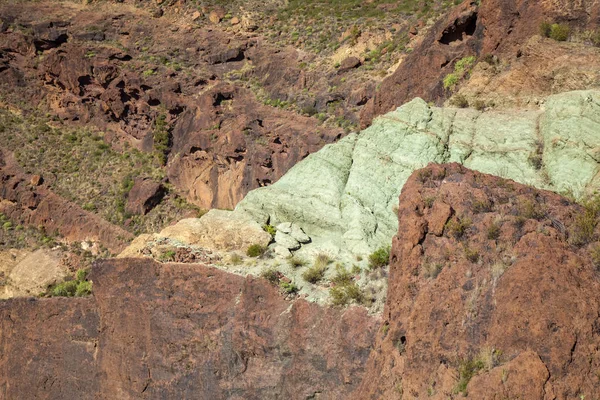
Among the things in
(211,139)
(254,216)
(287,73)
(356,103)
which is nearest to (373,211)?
(254,216)

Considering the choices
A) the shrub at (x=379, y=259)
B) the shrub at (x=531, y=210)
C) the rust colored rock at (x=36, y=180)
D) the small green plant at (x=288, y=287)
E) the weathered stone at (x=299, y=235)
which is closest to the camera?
the shrub at (x=531, y=210)

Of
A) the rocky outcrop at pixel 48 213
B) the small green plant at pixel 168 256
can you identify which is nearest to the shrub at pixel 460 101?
the small green plant at pixel 168 256

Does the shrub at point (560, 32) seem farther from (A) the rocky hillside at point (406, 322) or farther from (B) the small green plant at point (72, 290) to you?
(B) the small green plant at point (72, 290)

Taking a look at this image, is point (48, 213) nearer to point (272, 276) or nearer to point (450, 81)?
point (450, 81)

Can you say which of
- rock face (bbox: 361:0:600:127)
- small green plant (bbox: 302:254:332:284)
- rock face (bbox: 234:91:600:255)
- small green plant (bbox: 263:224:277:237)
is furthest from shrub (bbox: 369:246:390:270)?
rock face (bbox: 361:0:600:127)

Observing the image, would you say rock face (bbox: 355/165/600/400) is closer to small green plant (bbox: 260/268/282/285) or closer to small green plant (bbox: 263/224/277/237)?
small green plant (bbox: 260/268/282/285)

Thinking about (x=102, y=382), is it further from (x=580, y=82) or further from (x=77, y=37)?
(x=77, y=37)

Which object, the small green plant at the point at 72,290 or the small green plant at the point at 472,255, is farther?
the small green plant at the point at 72,290
